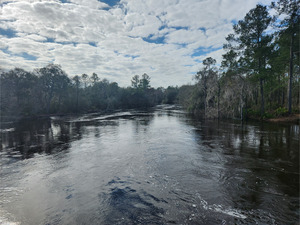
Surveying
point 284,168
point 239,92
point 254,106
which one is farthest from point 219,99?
point 284,168

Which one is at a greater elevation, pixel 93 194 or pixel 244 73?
pixel 244 73

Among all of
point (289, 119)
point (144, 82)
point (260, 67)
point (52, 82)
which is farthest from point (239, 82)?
point (144, 82)

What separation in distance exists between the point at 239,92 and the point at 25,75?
45560mm

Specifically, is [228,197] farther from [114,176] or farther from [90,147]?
[90,147]

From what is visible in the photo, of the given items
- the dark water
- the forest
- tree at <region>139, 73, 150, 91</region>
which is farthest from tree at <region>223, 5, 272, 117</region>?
tree at <region>139, 73, 150, 91</region>

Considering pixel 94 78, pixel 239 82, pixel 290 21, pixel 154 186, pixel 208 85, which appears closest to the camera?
pixel 154 186

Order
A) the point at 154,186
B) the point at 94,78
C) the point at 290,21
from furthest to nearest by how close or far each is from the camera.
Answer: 1. the point at 94,78
2. the point at 290,21
3. the point at 154,186

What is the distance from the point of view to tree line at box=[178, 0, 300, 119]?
1927 centimetres

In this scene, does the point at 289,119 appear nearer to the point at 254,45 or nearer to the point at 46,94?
the point at 254,45

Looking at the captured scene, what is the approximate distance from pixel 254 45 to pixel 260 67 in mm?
3047

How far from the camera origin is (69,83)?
53.9 metres

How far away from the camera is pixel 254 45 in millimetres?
22797

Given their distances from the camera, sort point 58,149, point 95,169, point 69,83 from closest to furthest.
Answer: point 95,169 → point 58,149 → point 69,83

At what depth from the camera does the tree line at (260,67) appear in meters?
19.3
